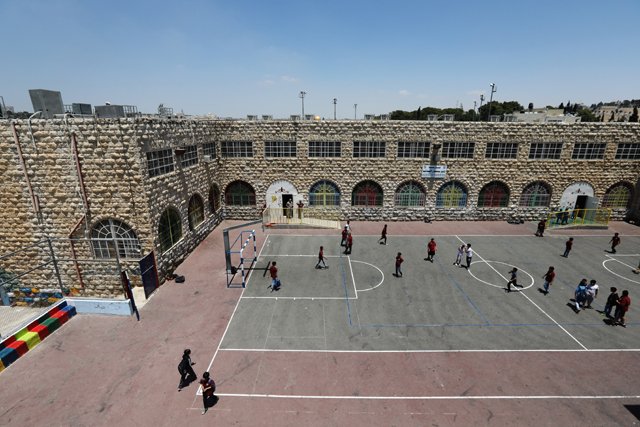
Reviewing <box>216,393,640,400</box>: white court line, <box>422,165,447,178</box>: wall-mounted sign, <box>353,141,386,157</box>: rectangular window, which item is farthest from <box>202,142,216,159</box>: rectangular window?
<box>216,393,640,400</box>: white court line

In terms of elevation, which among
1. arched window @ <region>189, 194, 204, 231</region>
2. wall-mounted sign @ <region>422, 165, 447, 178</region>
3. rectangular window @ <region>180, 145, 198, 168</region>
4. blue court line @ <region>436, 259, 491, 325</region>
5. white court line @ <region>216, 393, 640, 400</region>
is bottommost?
white court line @ <region>216, 393, 640, 400</region>

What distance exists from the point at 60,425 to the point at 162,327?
5606mm

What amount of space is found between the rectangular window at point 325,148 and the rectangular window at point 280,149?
Result: 6.27ft

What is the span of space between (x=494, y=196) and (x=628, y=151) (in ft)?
44.9

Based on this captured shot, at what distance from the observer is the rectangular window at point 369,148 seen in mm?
32375

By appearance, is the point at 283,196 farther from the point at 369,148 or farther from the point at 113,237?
the point at 113,237

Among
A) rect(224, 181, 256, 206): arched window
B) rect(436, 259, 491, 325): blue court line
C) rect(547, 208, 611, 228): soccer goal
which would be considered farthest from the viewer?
rect(224, 181, 256, 206): arched window

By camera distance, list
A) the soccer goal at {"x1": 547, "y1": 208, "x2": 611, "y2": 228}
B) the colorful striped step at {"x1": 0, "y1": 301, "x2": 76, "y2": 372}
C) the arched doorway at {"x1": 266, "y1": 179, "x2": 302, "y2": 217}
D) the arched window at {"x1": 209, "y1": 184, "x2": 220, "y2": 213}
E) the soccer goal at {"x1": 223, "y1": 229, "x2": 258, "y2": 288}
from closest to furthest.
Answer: the colorful striped step at {"x1": 0, "y1": 301, "x2": 76, "y2": 372} → the soccer goal at {"x1": 223, "y1": 229, "x2": 258, "y2": 288} → the arched window at {"x1": 209, "y1": 184, "x2": 220, "y2": 213} → the soccer goal at {"x1": 547, "y1": 208, "x2": 611, "y2": 228} → the arched doorway at {"x1": 266, "y1": 179, "x2": 302, "y2": 217}

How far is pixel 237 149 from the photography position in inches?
1294

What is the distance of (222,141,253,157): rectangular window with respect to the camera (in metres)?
32.7

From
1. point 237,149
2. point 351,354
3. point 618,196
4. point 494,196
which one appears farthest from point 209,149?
point 618,196

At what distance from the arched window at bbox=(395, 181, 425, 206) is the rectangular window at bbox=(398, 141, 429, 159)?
2.83 metres

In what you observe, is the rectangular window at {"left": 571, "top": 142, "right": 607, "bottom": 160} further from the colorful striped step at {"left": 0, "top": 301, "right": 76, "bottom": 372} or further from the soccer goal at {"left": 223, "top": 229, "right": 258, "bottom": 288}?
the colorful striped step at {"left": 0, "top": 301, "right": 76, "bottom": 372}

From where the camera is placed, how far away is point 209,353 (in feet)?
48.1
